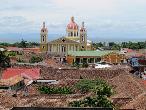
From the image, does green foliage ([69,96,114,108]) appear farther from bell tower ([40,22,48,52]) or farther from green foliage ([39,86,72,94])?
bell tower ([40,22,48,52])

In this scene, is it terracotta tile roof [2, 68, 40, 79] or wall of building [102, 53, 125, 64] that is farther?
wall of building [102, 53, 125, 64]

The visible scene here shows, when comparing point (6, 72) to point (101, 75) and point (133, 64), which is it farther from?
point (133, 64)

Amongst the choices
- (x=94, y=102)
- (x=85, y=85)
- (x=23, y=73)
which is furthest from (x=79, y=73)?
(x=94, y=102)

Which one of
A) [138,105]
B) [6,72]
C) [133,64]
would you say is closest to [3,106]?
[138,105]

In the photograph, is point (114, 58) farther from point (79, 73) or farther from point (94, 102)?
point (94, 102)

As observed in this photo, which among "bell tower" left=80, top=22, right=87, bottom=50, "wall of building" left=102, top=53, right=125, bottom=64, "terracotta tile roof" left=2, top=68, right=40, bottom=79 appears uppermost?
"bell tower" left=80, top=22, right=87, bottom=50

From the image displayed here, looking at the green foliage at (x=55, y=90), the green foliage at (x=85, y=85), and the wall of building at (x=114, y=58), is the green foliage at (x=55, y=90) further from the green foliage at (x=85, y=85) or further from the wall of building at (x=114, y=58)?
the wall of building at (x=114, y=58)

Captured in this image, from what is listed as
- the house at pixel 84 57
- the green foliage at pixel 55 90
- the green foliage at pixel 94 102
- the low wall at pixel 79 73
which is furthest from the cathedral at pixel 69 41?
the green foliage at pixel 94 102

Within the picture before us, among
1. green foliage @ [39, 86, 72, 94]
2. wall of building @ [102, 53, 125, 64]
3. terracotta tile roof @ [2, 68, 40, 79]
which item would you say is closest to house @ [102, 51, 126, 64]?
wall of building @ [102, 53, 125, 64]
